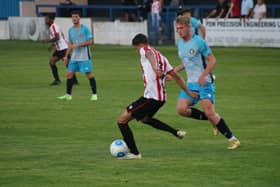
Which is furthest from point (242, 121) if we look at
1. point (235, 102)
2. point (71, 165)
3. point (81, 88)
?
point (81, 88)

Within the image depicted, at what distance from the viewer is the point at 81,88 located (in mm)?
25469

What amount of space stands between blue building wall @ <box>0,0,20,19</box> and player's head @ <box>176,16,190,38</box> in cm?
3956

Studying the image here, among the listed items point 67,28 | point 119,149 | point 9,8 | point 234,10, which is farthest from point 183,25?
point 9,8

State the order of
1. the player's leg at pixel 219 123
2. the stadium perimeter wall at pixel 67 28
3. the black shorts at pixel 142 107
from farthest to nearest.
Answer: the stadium perimeter wall at pixel 67 28, the player's leg at pixel 219 123, the black shorts at pixel 142 107

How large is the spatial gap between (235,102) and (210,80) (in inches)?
285

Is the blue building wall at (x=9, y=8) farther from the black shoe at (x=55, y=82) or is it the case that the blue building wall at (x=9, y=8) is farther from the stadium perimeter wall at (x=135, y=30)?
the black shoe at (x=55, y=82)

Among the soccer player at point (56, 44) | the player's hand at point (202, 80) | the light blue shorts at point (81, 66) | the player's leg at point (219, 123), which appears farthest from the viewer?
the soccer player at point (56, 44)

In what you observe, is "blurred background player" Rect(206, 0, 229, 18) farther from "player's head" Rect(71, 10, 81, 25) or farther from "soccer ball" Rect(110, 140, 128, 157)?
"soccer ball" Rect(110, 140, 128, 157)

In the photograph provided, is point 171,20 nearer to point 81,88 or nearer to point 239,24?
point 239,24

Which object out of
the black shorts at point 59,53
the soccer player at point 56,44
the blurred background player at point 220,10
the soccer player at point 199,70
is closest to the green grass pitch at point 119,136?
the soccer player at point 199,70

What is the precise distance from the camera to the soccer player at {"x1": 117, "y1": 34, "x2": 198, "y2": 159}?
13.4 m

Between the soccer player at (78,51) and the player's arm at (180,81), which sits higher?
the player's arm at (180,81)

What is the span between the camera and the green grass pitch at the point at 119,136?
12.0 meters

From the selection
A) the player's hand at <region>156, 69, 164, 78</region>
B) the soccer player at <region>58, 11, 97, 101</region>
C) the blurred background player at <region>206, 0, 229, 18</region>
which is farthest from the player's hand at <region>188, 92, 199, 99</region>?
the blurred background player at <region>206, 0, 229, 18</region>
